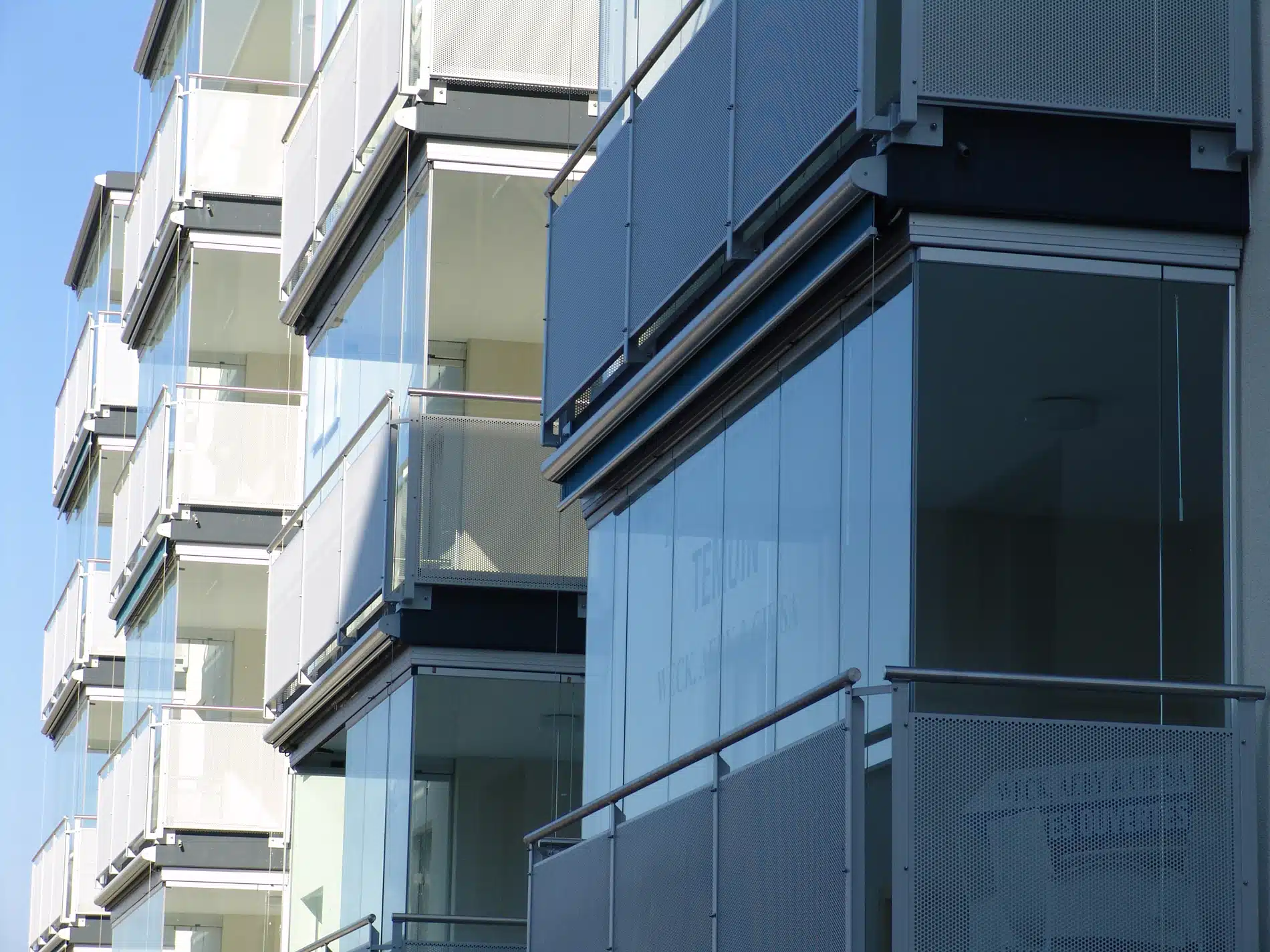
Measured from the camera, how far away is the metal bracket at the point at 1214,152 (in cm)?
922

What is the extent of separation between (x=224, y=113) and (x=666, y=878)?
51.6ft

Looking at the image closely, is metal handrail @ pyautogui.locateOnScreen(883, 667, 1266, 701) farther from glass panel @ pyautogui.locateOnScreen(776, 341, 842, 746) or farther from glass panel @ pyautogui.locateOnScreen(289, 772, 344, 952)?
glass panel @ pyautogui.locateOnScreen(289, 772, 344, 952)

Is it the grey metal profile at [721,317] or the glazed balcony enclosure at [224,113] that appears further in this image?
the glazed balcony enclosure at [224,113]

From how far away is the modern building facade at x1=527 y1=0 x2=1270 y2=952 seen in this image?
8070mm

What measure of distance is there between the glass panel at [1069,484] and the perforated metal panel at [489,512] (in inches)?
280

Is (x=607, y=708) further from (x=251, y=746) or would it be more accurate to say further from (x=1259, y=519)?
(x=251, y=746)

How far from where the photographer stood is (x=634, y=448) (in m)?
12.7

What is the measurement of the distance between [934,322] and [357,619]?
8.66 meters

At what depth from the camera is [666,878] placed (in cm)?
1048

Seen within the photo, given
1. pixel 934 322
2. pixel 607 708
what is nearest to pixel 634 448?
pixel 607 708

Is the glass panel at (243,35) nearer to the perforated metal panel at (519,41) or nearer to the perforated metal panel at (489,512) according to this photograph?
the perforated metal panel at (519,41)

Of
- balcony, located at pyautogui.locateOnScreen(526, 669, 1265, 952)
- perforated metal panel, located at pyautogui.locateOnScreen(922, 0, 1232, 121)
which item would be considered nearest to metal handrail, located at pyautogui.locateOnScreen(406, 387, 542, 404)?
perforated metal panel, located at pyautogui.locateOnScreen(922, 0, 1232, 121)

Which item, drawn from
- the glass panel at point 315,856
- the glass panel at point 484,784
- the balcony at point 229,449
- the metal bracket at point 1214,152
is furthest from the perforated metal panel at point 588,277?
the balcony at point 229,449

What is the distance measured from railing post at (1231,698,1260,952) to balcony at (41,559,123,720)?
85.6 ft
